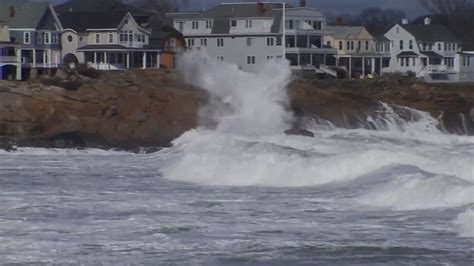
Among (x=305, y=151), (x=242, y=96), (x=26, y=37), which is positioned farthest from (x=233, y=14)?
(x=305, y=151)

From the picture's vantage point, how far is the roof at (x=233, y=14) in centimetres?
8269

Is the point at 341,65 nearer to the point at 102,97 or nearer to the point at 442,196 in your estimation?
the point at 102,97

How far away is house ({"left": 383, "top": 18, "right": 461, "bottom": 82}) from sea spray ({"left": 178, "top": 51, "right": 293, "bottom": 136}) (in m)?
41.5

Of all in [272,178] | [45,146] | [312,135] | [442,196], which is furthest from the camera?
[312,135]

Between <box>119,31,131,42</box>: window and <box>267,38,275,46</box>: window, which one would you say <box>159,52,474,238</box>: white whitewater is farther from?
<box>267,38,275,46</box>: window

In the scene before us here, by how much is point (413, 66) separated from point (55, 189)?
6847cm

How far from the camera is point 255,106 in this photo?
4928cm

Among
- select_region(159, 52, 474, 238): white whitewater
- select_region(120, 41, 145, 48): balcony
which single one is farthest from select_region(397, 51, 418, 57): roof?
select_region(159, 52, 474, 238): white whitewater

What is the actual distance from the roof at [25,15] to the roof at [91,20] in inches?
142

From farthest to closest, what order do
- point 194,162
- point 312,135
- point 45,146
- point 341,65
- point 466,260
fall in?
point 341,65
point 312,135
point 45,146
point 194,162
point 466,260

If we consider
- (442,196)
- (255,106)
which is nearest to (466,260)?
(442,196)

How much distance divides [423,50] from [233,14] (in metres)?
18.9

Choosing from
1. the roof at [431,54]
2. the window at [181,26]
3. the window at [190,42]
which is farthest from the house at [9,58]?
the roof at [431,54]

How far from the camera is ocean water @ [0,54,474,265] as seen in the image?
1808 centimetres
